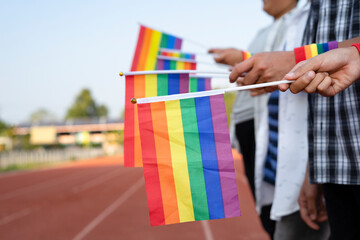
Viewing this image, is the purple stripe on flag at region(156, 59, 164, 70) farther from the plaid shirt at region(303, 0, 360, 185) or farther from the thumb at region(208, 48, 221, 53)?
the plaid shirt at region(303, 0, 360, 185)

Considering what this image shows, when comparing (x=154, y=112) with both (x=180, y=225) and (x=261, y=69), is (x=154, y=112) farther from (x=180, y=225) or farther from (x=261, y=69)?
(x=180, y=225)

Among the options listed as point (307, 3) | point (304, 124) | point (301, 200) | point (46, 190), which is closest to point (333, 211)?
point (301, 200)

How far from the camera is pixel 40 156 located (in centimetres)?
2941

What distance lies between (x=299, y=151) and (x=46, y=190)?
1194 centimetres

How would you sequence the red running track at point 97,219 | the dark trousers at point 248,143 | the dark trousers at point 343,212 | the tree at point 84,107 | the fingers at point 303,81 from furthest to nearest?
the tree at point 84,107, the red running track at point 97,219, the dark trousers at point 248,143, the dark trousers at point 343,212, the fingers at point 303,81

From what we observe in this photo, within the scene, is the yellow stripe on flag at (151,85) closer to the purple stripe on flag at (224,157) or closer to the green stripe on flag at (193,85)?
the purple stripe on flag at (224,157)

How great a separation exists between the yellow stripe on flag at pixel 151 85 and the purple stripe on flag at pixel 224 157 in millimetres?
265

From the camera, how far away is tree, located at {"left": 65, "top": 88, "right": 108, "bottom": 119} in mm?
76875

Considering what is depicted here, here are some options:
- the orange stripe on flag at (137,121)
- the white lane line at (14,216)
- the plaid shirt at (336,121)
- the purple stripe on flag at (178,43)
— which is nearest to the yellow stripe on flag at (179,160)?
the orange stripe on flag at (137,121)

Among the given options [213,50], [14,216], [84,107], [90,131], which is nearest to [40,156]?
[14,216]

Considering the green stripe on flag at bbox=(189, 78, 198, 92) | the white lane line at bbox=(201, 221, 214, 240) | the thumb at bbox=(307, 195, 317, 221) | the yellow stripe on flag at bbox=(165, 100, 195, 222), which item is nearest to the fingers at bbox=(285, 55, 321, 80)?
the yellow stripe on flag at bbox=(165, 100, 195, 222)

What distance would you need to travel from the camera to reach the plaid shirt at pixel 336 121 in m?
1.09

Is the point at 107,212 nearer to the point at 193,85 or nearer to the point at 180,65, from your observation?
the point at 180,65

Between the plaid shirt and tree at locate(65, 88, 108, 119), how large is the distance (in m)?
78.3
